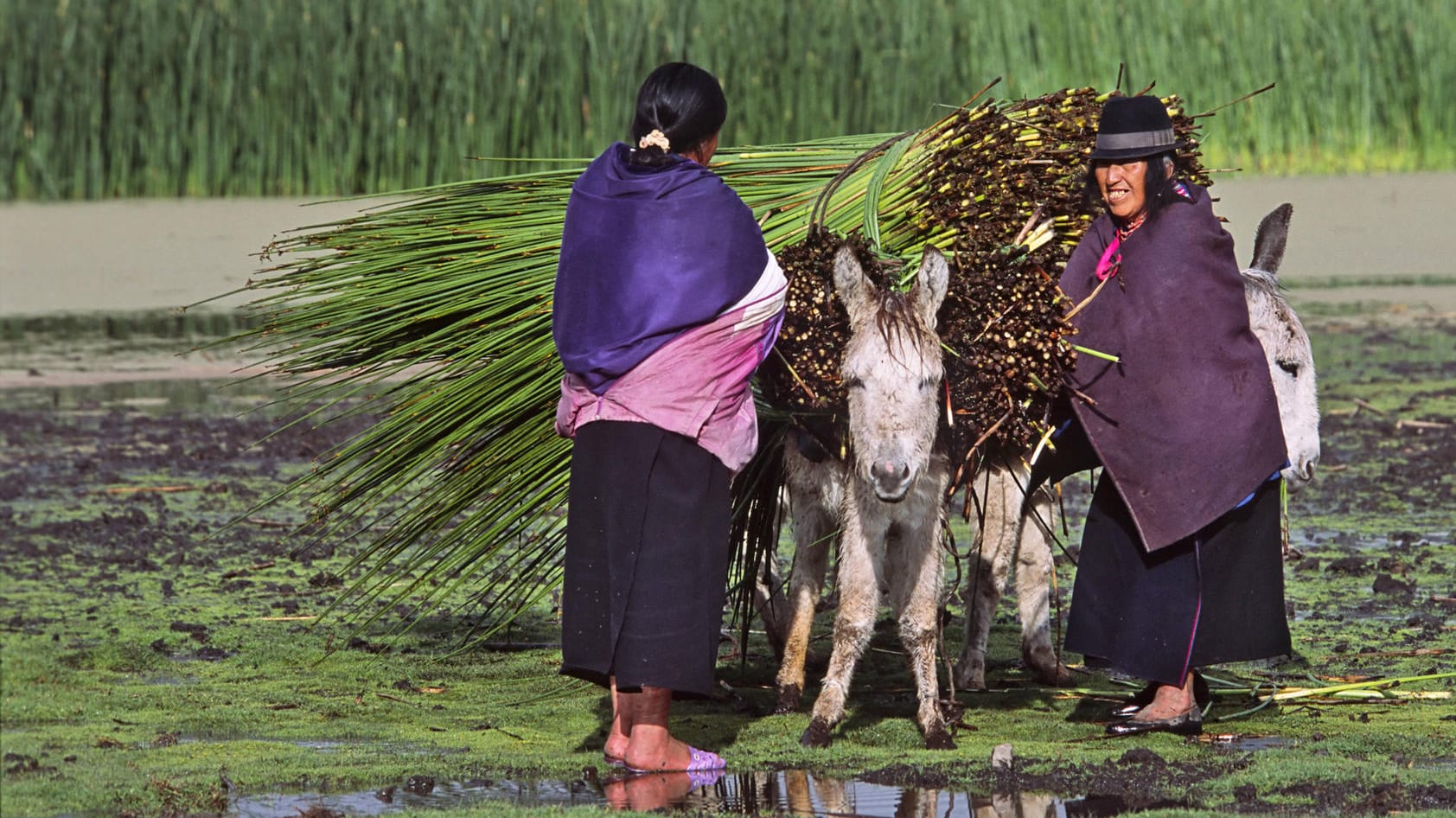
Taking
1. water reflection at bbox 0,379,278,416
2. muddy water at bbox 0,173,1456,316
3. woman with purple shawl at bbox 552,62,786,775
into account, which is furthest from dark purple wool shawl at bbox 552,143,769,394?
muddy water at bbox 0,173,1456,316

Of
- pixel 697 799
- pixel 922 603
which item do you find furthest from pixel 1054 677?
pixel 697 799

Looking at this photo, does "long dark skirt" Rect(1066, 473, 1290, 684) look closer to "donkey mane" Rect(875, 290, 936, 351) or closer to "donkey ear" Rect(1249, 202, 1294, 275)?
"donkey ear" Rect(1249, 202, 1294, 275)

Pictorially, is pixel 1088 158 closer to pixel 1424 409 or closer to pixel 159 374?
pixel 1424 409

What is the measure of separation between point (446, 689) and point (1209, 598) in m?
2.29

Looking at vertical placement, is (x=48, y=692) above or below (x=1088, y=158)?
below

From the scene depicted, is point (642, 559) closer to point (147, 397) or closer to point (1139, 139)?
point (1139, 139)

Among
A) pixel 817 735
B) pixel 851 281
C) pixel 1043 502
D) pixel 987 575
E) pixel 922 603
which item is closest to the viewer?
pixel 851 281

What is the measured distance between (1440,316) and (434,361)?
1043cm

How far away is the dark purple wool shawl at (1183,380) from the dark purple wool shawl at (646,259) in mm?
1117

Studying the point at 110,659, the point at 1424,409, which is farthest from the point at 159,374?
the point at 1424,409

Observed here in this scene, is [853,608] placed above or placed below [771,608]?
above

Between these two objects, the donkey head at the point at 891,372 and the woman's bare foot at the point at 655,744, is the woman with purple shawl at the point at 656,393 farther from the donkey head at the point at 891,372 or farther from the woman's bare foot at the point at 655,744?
the donkey head at the point at 891,372

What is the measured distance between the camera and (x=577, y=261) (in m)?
4.76

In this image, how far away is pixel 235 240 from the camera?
14.5m
